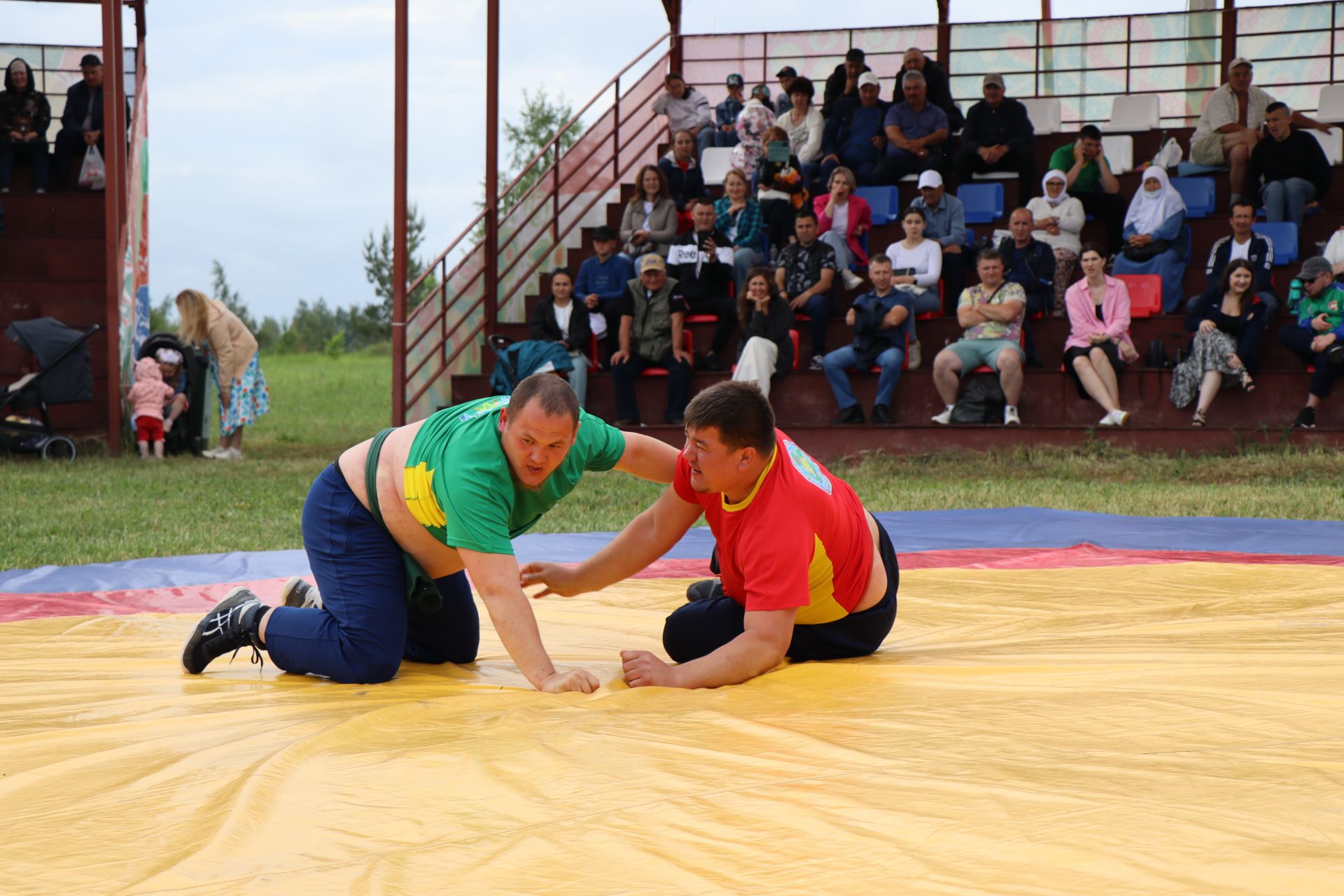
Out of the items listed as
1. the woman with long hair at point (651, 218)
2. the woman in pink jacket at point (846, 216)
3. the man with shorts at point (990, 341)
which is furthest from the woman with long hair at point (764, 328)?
the woman with long hair at point (651, 218)

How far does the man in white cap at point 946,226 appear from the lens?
1010 cm

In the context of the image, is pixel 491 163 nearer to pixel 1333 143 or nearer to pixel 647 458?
pixel 1333 143

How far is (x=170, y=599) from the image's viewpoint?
4480 millimetres

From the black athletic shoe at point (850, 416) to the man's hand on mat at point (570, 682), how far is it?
6.90m

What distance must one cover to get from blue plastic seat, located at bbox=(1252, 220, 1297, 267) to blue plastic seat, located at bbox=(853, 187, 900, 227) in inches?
115

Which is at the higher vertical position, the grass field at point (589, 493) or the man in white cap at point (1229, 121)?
the man in white cap at point (1229, 121)

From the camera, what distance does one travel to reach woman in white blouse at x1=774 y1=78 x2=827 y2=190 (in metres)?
→ 11.5

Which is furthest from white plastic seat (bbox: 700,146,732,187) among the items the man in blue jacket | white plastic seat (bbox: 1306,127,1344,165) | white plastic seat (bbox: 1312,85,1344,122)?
white plastic seat (bbox: 1312,85,1344,122)

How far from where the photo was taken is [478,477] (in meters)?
2.91

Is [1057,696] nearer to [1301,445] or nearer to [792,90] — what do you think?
[1301,445]

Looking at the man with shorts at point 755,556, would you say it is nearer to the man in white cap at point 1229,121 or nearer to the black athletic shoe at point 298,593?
the black athletic shoe at point 298,593

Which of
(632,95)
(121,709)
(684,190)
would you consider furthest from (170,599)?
(632,95)

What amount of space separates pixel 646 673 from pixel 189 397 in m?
9.08

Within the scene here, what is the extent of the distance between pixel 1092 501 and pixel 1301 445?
250cm
